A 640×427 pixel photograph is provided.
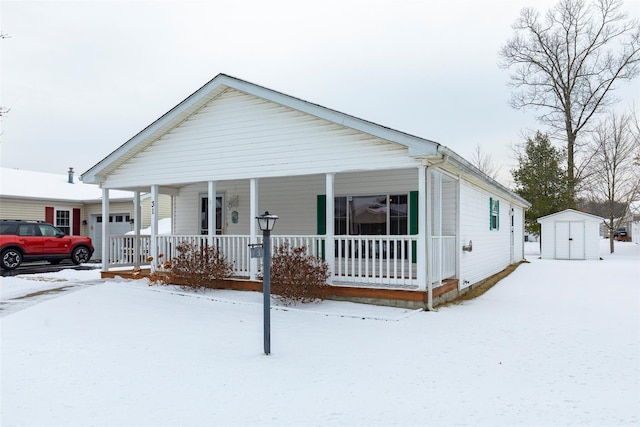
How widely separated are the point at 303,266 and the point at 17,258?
12044 millimetres

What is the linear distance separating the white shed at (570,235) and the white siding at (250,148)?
17430 millimetres

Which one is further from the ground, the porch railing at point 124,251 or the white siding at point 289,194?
the white siding at point 289,194

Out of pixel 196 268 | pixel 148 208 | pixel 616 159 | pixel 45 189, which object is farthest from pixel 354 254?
pixel 616 159

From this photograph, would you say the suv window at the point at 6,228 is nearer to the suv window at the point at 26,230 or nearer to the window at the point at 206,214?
the suv window at the point at 26,230

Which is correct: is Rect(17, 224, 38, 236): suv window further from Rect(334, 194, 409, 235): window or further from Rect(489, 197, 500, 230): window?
Rect(489, 197, 500, 230): window

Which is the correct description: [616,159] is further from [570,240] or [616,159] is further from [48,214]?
[48,214]

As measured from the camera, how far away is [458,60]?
63.5ft

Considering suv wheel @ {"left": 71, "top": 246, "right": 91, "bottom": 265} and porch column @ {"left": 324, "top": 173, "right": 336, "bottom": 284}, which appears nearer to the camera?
porch column @ {"left": 324, "top": 173, "right": 336, "bottom": 284}

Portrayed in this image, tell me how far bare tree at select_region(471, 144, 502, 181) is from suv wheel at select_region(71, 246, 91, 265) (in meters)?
34.5

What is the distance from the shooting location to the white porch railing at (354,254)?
8.40 meters

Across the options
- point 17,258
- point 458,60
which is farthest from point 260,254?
point 458,60

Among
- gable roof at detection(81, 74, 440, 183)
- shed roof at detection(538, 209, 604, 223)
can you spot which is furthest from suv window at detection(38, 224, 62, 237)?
shed roof at detection(538, 209, 604, 223)

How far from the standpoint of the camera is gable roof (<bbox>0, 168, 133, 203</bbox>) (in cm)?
2058

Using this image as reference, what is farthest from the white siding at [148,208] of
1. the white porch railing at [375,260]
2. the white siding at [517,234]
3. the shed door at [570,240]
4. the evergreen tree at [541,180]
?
the evergreen tree at [541,180]
